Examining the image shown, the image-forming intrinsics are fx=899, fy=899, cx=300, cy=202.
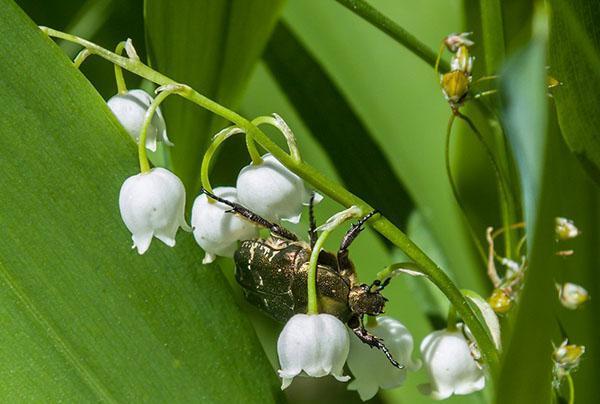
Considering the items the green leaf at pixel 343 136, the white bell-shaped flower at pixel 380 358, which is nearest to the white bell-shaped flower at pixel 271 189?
the white bell-shaped flower at pixel 380 358

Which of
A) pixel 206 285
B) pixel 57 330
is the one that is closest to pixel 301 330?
pixel 206 285

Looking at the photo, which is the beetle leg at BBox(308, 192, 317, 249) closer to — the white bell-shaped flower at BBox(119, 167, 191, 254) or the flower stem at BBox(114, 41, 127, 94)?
the white bell-shaped flower at BBox(119, 167, 191, 254)

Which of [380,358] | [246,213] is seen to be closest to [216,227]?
[246,213]

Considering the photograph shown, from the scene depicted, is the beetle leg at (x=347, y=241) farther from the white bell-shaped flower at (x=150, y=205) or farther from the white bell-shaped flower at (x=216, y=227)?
the white bell-shaped flower at (x=150, y=205)

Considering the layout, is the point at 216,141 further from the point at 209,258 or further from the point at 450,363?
the point at 450,363

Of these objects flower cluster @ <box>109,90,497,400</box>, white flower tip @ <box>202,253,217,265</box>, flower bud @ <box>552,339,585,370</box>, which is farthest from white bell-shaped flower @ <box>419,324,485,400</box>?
white flower tip @ <box>202,253,217,265</box>
